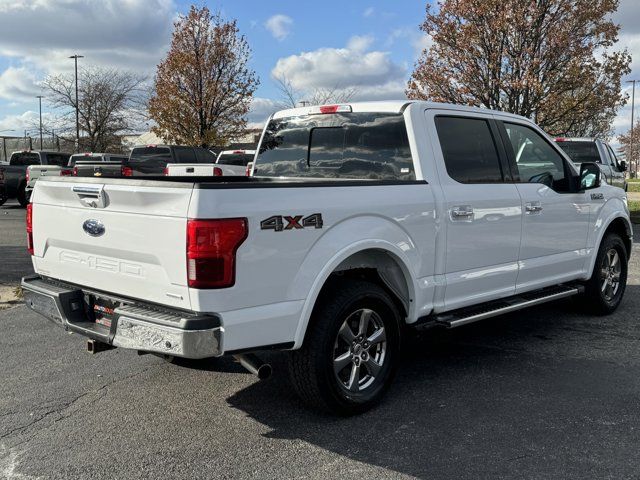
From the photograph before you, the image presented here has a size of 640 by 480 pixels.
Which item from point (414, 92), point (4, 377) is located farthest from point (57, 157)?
point (4, 377)

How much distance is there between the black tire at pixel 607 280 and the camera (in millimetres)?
6199

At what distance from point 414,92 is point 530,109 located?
140 inches

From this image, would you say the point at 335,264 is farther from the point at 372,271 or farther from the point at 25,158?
the point at 25,158

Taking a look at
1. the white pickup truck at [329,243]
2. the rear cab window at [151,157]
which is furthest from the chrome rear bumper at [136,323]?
the rear cab window at [151,157]

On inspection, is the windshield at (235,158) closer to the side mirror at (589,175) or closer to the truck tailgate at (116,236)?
the side mirror at (589,175)

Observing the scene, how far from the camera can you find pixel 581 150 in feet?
47.8

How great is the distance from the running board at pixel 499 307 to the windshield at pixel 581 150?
380 inches

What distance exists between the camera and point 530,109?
1712cm

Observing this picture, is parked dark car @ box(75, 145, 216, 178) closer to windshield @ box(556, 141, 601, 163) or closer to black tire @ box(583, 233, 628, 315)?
windshield @ box(556, 141, 601, 163)

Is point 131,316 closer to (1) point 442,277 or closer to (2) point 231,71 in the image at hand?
(1) point 442,277

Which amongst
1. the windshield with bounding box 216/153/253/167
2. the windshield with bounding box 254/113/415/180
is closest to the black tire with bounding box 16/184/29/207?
the windshield with bounding box 216/153/253/167

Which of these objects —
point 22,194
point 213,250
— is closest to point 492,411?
point 213,250

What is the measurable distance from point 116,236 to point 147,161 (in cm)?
1505

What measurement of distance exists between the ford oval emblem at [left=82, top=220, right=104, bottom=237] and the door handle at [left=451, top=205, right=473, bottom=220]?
235cm
